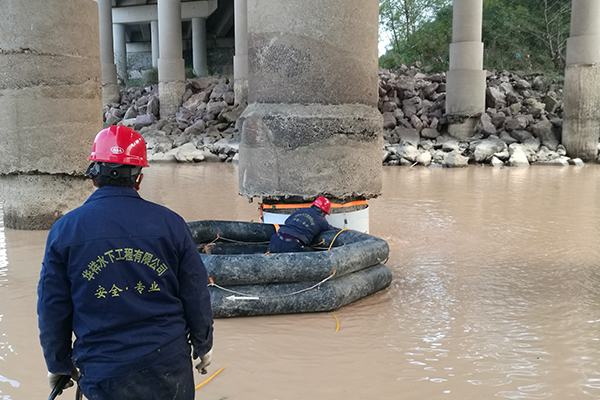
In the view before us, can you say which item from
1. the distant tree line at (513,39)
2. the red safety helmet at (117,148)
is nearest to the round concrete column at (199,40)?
the distant tree line at (513,39)

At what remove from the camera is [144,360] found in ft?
8.59

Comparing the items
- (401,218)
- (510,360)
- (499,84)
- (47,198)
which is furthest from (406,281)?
(499,84)

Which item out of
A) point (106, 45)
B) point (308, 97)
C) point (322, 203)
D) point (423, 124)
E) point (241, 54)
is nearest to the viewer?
point (322, 203)

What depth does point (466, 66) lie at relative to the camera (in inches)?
898

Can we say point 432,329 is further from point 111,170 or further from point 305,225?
point 111,170

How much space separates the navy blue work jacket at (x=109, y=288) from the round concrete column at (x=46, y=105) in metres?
7.66

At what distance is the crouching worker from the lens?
259 inches

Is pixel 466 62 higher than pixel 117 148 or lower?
higher

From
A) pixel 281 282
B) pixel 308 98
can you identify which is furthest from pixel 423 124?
pixel 281 282

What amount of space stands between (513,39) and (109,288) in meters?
35.4

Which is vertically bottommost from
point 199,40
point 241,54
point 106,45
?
point 241,54

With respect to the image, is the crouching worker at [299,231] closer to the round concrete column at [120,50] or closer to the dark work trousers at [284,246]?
the dark work trousers at [284,246]

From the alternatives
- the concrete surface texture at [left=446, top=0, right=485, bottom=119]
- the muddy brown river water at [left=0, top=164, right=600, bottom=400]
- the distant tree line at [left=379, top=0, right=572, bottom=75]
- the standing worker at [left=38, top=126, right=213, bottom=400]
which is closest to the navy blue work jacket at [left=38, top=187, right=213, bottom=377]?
the standing worker at [left=38, top=126, right=213, bottom=400]

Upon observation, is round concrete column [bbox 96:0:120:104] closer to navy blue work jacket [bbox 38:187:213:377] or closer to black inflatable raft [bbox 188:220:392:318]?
black inflatable raft [bbox 188:220:392:318]
